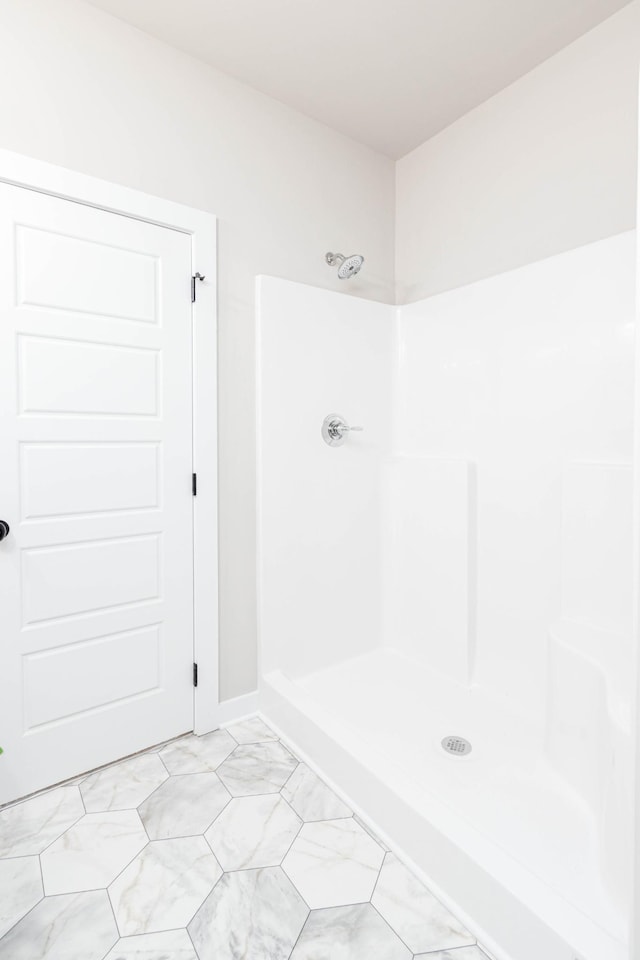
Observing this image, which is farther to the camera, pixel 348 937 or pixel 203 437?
pixel 203 437

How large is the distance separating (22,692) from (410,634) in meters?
1.65

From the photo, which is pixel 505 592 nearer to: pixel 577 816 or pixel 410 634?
pixel 410 634

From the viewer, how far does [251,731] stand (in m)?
2.04

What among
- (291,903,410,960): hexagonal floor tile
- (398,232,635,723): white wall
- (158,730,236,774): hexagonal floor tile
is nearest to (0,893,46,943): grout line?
(158,730,236,774): hexagonal floor tile

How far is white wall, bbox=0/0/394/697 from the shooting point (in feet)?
5.25

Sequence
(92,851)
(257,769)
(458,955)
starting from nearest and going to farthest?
1. (458,955)
2. (92,851)
3. (257,769)

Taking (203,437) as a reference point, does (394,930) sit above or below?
below

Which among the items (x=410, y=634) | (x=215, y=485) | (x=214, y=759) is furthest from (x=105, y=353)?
(x=410, y=634)

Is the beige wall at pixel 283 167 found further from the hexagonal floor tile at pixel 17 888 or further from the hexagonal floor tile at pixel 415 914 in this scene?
the hexagonal floor tile at pixel 415 914

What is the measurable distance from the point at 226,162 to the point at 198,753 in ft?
7.61

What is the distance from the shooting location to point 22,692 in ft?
5.36

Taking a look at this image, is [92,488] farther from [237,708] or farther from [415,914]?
[415,914]

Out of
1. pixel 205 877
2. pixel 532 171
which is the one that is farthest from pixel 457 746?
pixel 532 171

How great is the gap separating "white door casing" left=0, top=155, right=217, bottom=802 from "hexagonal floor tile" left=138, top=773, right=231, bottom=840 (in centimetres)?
27
